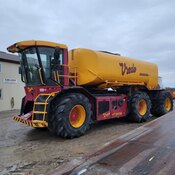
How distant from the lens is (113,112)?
9.09m

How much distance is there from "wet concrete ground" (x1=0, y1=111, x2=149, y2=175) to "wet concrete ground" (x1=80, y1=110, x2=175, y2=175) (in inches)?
26.8

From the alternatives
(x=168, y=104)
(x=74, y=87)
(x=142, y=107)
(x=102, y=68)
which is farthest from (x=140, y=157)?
(x=168, y=104)

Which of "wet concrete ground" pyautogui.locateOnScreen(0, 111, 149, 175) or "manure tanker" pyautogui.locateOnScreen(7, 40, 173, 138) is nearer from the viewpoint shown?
"wet concrete ground" pyautogui.locateOnScreen(0, 111, 149, 175)

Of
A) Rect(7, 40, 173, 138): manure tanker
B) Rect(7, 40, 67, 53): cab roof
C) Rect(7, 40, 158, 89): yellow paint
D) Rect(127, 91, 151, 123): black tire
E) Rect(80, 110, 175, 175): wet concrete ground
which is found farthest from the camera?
Rect(127, 91, 151, 123): black tire

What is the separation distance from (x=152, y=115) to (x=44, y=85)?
24.8ft

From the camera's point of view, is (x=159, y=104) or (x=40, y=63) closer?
(x=40, y=63)

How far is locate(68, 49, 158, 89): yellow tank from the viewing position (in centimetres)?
841

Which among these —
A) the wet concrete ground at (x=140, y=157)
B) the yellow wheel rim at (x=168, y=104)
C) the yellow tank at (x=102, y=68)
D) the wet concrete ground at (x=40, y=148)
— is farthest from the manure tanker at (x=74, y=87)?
the yellow wheel rim at (x=168, y=104)

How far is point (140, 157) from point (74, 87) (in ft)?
11.0

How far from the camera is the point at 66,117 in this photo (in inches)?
268

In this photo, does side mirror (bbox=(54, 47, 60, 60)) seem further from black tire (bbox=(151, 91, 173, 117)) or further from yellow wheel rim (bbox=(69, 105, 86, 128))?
black tire (bbox=(151, 91, 173, 117))

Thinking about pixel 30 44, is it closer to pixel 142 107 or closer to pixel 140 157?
pixel 140 157

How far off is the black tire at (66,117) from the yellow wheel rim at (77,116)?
0.05 metres

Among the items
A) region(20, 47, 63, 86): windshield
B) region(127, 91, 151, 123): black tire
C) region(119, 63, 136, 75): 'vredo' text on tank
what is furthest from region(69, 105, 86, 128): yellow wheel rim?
region(127, 91, 151, 123): black tire
